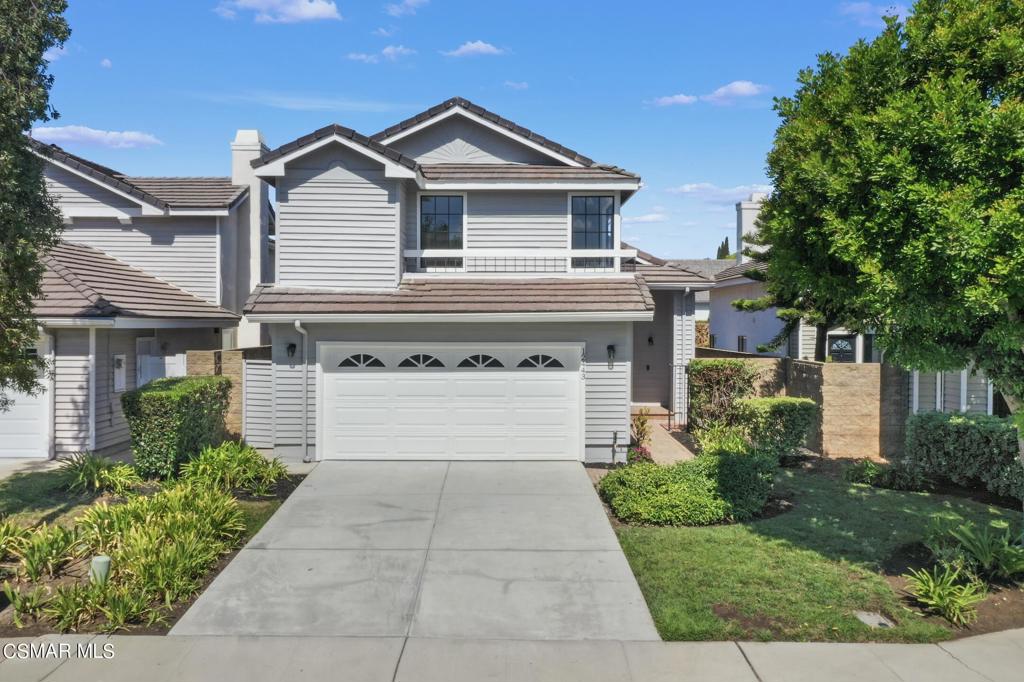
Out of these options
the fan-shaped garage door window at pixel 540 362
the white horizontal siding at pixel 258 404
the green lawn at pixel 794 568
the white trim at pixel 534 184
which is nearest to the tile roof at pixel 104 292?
the white horizontal siding at pixel 258 404

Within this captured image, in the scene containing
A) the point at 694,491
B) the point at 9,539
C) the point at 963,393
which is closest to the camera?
the point at 9,539

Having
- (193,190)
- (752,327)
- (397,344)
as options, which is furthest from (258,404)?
(752,327)

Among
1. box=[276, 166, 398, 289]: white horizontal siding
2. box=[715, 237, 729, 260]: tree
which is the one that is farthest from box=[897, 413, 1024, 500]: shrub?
box=[715, 237, 729, 260]: tree

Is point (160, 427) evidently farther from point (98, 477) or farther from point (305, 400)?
point (305, 400)

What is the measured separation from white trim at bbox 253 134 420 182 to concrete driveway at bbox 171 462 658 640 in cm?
556

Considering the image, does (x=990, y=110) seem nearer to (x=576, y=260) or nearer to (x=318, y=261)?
(x=576, y=260)

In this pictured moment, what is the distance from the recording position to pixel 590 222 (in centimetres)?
1438

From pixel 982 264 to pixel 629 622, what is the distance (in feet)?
14.8

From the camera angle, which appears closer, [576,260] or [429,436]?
[429,436]

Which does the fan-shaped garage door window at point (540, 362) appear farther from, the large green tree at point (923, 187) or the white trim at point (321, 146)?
the large green tree at point (923, 187)

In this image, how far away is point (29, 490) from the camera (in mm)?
10586

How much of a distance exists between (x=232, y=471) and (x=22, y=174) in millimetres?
4889

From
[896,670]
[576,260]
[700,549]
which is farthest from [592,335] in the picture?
[896,670]

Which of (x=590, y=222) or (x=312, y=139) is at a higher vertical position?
(x=312, y=139)
